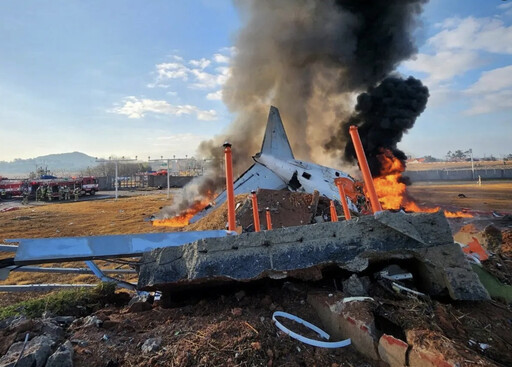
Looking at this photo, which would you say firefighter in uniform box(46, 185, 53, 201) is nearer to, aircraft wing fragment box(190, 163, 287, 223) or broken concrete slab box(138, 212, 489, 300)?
aircraft wing fragment box(190, 163, 287, 223)

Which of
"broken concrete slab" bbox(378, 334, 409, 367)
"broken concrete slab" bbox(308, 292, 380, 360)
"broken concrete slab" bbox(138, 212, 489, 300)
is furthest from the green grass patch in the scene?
"broken concrete slab" bbox(378, 334, 409, 367)

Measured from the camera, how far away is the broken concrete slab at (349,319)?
221cm

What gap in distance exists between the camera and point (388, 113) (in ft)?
57.6

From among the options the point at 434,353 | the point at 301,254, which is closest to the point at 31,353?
the point at 301,254

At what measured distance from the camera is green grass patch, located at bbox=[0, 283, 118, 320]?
3451mm

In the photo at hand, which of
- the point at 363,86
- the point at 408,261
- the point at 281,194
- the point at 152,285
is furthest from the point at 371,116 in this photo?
the point at 152,285

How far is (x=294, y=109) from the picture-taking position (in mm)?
19938

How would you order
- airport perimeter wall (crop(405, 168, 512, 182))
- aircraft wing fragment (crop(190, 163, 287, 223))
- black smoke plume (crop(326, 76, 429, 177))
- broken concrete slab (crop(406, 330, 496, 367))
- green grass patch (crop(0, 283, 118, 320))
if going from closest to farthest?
broken concrete slab (crop(406, 330, 496, 367))
green grass patch (crop(0, 283, 118, 320))
aircraft wing fragment (crop(190, 163, 287, 223))
black smoke plume (crop(326, 76, 429, 177))
airport perimeter wall (crop(405, 168, 512, 182))

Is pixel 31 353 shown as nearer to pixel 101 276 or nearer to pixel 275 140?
pixel 101 276

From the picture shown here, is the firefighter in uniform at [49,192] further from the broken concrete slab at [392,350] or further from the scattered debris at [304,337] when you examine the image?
the broken concrete slab at [392,350]

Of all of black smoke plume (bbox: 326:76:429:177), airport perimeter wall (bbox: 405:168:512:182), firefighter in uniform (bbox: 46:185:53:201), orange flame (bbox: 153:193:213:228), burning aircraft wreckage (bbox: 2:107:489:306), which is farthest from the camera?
airport perimeter wall (bbox: 405:168:512:182)

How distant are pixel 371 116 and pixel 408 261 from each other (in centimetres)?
1722

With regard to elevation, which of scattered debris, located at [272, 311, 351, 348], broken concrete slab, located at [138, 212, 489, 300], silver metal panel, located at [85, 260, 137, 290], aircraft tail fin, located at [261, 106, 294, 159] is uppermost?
aircraft tail fin, located at [261, 106, 294, 159]

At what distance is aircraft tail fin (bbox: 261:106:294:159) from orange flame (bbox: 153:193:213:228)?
444 cm
